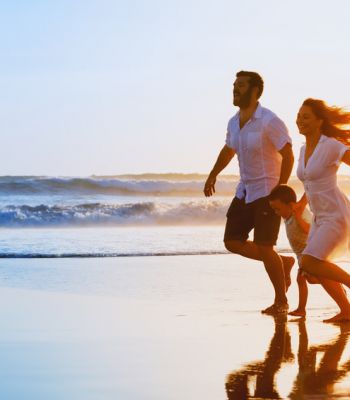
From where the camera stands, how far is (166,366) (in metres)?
5.30

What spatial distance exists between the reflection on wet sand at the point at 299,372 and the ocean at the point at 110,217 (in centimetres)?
811

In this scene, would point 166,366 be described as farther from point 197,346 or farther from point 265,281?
point 265,281

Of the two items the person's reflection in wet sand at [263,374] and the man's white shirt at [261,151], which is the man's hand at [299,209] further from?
the person's reflection in wet sand at [263,374]

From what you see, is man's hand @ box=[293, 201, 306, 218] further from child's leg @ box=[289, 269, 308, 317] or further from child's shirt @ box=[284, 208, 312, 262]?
child's leg @ box=[289, 269, 308, 317]

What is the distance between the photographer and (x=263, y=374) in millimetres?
5094

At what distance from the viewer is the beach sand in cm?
479

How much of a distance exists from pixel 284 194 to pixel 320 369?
2537 millimetres

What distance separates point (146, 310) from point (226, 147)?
64.5 inches

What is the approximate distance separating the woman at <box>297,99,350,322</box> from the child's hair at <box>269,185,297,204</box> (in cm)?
33

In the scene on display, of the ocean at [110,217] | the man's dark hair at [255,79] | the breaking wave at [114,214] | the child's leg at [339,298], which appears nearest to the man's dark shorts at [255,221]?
the child's leg at [339,298]

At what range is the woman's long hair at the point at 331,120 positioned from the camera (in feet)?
23.5

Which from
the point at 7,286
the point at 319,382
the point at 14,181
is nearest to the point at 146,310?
the point at 7,286

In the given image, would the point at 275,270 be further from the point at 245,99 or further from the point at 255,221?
the point at 245,99

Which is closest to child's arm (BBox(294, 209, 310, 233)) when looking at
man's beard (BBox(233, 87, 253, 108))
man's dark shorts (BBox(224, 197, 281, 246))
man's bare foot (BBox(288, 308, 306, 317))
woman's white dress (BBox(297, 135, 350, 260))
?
man's dark shorts (BBox(224, 197, 281, 246))
